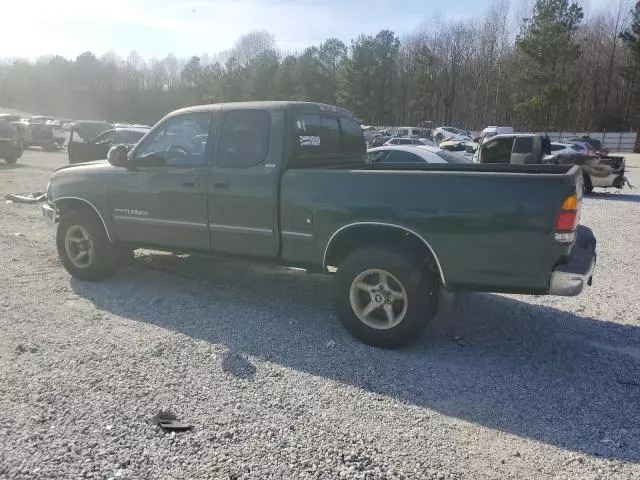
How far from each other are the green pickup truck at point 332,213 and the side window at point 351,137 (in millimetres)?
22

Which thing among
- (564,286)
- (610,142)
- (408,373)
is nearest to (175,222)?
(408,373)

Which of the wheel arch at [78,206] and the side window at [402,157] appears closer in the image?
the wheel arch at [78,206]

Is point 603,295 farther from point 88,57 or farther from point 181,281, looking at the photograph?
point 88,57

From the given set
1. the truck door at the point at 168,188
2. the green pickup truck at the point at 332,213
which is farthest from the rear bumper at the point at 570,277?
the truck door at the point at 168,188

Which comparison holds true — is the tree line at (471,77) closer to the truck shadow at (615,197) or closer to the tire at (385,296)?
the truck shadow at (615,197)

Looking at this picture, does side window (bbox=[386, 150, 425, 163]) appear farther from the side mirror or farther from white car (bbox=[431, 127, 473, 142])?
white car (bbox=[431, 127, 473, 142])

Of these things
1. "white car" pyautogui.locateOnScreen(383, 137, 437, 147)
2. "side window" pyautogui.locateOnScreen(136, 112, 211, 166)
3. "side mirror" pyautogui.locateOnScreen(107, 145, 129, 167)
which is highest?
"side window" pyautogui.locateOnScreen(136, 112, 211, 166)

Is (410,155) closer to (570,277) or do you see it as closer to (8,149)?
(570,277)

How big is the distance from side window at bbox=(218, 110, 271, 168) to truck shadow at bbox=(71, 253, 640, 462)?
1.53 meters

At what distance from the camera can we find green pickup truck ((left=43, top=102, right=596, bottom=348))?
385 cm

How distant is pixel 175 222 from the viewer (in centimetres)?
541

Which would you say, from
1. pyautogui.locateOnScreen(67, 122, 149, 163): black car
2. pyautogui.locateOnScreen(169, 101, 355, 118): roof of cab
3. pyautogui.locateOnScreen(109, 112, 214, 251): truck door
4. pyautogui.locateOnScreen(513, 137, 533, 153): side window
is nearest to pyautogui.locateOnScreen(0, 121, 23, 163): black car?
pyautogui.locateOnScreen(67, 122, 149, 163): black car

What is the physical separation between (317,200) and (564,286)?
6.83 ft

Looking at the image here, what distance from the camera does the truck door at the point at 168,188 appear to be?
5.27 metres
